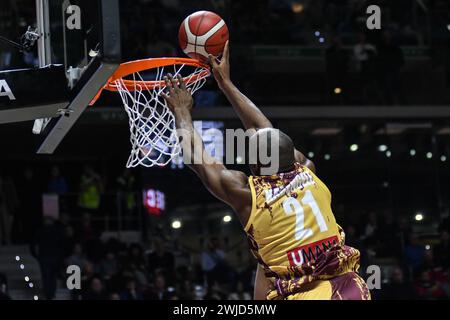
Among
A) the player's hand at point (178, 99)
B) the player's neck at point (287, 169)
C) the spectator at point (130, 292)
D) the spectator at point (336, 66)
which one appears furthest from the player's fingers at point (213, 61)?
the spectator at point (336, 66)

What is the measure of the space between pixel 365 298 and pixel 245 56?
9106 millimetres

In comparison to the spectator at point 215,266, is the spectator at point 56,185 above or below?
above

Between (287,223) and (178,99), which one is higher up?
(178,99)

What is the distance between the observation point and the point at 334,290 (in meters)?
5.55

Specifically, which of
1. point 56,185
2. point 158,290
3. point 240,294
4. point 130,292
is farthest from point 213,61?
point 56,185

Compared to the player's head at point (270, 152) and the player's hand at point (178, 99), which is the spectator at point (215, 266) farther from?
the player's head at point (270, 152)

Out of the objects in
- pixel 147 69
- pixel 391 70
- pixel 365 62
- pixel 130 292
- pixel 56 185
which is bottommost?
pixel 130 292

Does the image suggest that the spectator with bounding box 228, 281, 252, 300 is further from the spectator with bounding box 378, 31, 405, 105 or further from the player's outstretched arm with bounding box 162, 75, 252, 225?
the player's outstretched arm with bounding box 162, 75, 252, 225

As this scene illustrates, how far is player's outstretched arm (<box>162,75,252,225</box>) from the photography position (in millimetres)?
5434

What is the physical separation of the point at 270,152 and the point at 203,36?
4.90 ft

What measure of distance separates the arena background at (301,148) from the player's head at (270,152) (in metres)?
8.26

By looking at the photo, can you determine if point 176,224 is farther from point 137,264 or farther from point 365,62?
point 365,62

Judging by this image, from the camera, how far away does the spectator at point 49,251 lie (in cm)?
1356

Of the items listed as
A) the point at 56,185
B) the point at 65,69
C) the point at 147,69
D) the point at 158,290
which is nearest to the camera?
the point at 65,69
